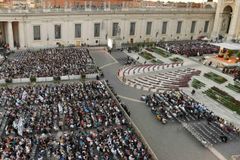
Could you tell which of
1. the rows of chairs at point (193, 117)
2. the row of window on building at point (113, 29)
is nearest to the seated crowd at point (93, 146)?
the rows of chairs at point (193, 117)

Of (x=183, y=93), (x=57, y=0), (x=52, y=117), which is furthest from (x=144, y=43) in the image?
(x=52, y=117)

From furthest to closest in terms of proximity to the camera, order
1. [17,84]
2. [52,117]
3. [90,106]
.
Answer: [17,84], [90,106], [52,117]

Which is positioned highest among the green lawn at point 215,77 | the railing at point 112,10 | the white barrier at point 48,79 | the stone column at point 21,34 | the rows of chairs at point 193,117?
the railing at point 112,10

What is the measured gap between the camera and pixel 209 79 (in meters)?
55.4

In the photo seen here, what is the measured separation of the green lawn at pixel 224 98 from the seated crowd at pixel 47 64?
2197cm

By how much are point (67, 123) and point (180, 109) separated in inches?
629

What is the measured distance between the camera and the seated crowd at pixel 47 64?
52.2m

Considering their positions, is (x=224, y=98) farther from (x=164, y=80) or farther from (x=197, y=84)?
(x=164, y=80)

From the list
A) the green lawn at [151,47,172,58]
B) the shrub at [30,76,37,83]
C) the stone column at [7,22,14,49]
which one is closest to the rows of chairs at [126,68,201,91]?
the green lawn at [151,47,172,58]

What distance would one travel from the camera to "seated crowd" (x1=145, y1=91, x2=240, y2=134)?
125 feet

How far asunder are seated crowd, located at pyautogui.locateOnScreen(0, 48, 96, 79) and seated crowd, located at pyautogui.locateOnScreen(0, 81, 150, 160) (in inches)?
248

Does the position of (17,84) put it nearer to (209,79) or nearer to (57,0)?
(209,79)

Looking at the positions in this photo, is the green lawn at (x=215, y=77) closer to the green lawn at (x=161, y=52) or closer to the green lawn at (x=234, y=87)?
the green lawn at (x=234, y=87)

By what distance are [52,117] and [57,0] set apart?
65.4m
